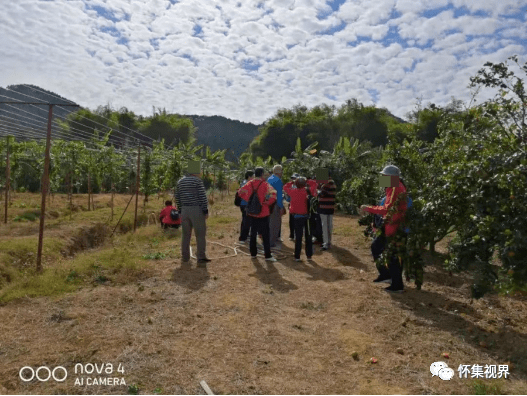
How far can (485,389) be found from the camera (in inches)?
149

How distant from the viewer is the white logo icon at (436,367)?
4140 millimetres

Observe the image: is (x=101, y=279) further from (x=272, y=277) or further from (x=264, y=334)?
(x=264, y=334)

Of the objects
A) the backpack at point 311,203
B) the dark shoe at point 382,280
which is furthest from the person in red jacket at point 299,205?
the dark shoe at point 382,280

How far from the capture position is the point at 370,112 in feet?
162

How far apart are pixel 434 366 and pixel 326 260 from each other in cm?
489

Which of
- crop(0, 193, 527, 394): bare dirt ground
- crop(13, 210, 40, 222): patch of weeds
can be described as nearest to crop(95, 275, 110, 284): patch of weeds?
crop(0, 193, 527, 394): bare dirt ground

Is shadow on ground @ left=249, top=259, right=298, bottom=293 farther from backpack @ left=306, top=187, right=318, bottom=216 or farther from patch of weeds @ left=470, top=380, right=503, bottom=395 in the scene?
patch of weeds @ left=470, top=380, right=503, bottom=395

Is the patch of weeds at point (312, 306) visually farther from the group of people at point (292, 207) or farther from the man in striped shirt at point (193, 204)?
the man in striped shirt at point (193, 204)

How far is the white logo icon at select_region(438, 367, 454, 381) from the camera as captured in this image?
4.04 m

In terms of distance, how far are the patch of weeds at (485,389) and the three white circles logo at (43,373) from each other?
3.77 meters

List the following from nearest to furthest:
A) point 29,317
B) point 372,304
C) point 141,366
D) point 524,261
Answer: point 524,261 < point 141,366 < point 29,317 < point 372,304

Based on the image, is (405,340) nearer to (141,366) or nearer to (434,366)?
(434,366)

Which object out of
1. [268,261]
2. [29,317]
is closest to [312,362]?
[29,317]

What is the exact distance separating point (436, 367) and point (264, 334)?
6.27 ft
